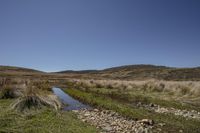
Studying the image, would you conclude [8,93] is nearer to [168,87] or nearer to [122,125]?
[122,125]

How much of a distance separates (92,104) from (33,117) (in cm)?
750

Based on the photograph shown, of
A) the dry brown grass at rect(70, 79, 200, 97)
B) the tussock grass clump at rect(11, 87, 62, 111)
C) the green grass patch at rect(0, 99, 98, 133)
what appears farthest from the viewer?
the dry brown grass at rect(70, 79, 200, 97)

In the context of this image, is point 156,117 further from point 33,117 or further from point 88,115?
point 33,117

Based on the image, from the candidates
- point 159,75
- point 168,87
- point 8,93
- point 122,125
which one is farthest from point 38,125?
point 159,75

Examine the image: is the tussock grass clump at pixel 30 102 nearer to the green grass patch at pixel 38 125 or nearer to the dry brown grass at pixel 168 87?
the green grass patch at pixel 38 125

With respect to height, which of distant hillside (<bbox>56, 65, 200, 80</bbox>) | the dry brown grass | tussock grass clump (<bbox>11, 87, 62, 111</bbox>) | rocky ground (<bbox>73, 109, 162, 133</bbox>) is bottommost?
rocky ground (<bbox>73, 109, 162, 133</bbox>)

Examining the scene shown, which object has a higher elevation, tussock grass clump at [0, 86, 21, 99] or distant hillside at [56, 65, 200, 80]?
distant hillside at [56, 65, 200, 80]

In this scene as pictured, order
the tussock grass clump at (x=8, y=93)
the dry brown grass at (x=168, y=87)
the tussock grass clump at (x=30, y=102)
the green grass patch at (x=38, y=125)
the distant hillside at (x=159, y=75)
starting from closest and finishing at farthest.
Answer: the green grass patch at (x=38, y=125)
the tussock grass clump at (x=30, y=102)
the tussock grass clump at (x=8, y=93)
the dry brown grass at (x=168, y=87)
the distant hillside at (x=159, y=75)

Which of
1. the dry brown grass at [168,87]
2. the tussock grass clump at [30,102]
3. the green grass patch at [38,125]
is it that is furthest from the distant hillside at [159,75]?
the green grass patch at [38,125]

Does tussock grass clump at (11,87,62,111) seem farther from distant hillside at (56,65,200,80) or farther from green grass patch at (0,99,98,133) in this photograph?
distant hillside at (56,65,200,80)

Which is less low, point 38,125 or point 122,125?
point 38,125

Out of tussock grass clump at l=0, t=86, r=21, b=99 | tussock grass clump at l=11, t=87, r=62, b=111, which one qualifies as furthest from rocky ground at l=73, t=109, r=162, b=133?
tussock grass clump at l=0, t=86, r=21, b=99

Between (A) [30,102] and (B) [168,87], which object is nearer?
(A) [30,102]

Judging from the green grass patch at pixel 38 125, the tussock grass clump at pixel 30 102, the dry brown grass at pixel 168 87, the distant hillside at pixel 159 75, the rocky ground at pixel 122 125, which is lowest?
the rocky ground at pixel 122 125
